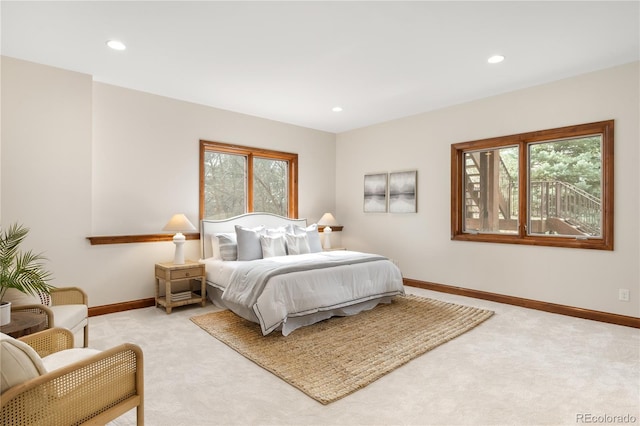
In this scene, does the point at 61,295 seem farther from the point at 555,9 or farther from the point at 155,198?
the point at 555,9

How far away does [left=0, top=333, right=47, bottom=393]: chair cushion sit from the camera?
4.25 feet

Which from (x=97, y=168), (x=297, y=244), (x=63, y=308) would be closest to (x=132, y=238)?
(x=97, y=168)

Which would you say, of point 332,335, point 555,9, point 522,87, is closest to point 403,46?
point 555,9

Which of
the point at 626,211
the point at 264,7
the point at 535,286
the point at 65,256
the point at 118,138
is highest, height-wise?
the point at 264,7

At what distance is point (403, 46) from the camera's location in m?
3.20

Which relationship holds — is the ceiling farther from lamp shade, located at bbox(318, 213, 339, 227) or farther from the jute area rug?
the jute area rug

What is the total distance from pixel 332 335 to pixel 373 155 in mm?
3605

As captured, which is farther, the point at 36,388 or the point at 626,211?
the point at 626,211

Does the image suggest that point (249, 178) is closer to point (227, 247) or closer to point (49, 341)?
point (227, 247)

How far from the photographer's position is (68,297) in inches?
119

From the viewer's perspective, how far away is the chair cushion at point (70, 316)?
101 inches

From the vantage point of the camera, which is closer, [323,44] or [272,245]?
[323,44]

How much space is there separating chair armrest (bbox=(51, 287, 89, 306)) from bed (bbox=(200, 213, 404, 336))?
1.29 m

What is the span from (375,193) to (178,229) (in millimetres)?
3271
